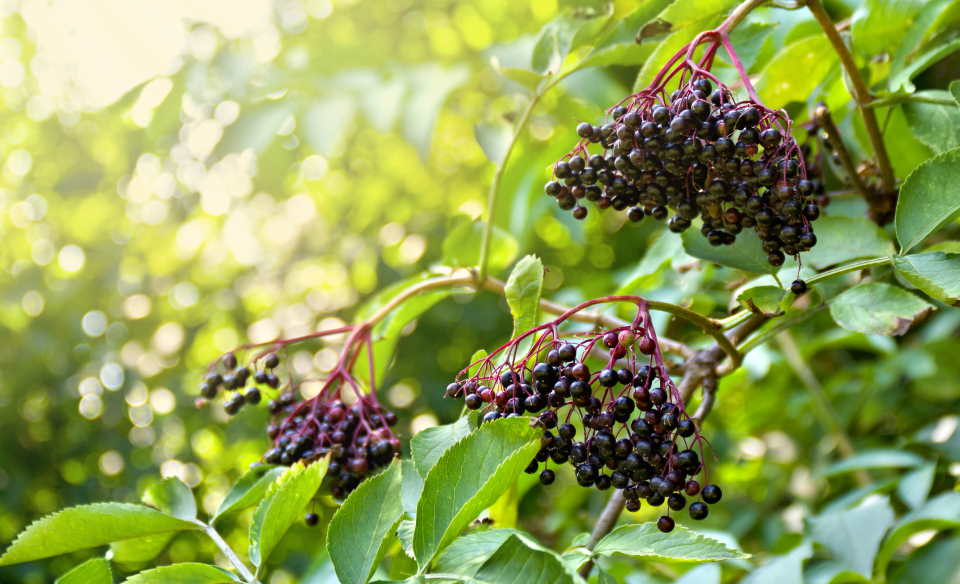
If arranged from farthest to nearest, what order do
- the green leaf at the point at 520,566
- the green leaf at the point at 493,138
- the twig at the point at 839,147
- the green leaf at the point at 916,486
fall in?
the green leaf at the point at 493,138 < the green leaf at the point at 916,486 < the twig at the point at 839,147 < the green leaf at the point at 520,566

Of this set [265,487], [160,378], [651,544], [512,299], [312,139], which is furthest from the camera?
[160,378]

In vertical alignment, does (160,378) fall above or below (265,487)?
below

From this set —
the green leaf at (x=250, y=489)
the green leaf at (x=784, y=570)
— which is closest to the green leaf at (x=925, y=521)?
the green leaf at (x=784, y=570)

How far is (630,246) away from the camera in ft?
10.5

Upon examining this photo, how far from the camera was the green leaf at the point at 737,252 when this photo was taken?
1.17m

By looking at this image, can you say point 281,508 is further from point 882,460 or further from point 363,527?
point 882,460

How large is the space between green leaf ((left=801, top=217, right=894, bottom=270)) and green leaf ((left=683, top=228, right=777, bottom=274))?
5.8 inches

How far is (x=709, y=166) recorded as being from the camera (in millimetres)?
1021

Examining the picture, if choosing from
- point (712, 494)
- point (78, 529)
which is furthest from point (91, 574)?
point (712, 494)

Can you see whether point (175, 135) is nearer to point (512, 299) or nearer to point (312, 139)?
point (312, 139)

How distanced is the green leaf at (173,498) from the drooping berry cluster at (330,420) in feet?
0.46

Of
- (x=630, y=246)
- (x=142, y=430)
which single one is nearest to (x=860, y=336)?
(x=630, y=246)

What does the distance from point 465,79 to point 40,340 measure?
89.8 inches

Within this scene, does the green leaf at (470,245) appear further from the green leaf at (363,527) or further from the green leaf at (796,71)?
the green leaf at (363,527)
